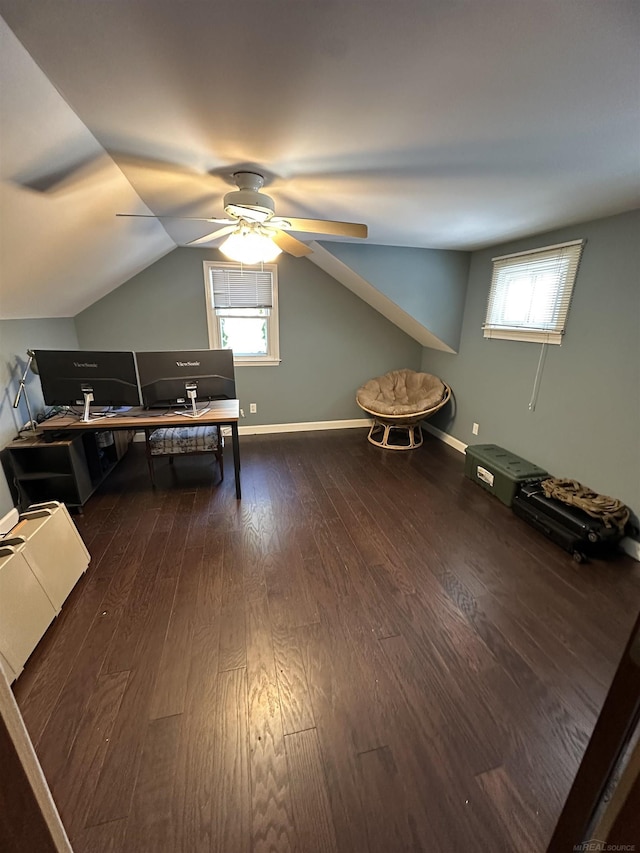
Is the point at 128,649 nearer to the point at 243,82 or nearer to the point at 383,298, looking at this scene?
the point at 243,82

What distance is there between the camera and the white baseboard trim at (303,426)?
4496mm

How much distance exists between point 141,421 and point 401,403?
293 cm

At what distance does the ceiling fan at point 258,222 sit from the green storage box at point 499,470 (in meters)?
2.16

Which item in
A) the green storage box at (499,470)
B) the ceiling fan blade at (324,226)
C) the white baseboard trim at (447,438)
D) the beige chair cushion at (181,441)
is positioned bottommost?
the white baseboard trim at (447,438)

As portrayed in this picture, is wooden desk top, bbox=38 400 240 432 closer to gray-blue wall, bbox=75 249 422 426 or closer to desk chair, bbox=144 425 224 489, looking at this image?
desk chair, bbox=144 425 224 489

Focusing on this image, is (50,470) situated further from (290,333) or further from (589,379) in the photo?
(589,379)

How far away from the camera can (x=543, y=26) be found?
85 cm

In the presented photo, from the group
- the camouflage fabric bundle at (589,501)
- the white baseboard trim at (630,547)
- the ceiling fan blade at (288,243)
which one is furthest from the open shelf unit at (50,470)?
the white baseboard trim at (630,547)

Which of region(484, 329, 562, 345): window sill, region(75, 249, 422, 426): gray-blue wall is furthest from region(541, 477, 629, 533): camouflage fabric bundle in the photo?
region(75, 249, 422, 426): gray-blue wall

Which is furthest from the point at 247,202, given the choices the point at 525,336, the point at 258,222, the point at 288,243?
the point at 525,336

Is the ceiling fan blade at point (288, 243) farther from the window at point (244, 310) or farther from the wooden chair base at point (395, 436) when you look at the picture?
the wooden chair base at point (395, 436)

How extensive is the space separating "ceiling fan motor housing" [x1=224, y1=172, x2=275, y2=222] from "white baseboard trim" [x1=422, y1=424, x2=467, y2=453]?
3157 mm

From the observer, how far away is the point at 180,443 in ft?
10.5

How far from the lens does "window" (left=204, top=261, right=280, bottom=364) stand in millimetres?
3994
